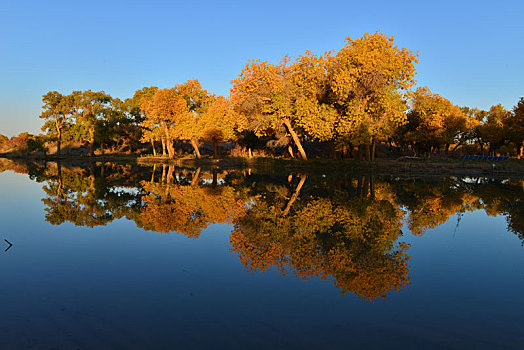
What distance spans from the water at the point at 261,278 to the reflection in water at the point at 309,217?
0.28 feet

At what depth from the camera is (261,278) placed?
28.9 feet

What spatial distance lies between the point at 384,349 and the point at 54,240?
1141 centimetres

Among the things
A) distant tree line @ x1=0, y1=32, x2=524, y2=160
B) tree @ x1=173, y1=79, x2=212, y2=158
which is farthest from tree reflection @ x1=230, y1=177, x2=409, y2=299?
tree @ x1=173, y1=79, x2=212, y2=158

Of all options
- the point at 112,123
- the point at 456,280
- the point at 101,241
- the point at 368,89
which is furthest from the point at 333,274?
the point at 112,123

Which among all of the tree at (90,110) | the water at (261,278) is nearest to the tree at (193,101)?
the tree at (90,110)

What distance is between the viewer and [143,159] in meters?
73.8

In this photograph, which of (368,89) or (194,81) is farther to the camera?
(194,81)

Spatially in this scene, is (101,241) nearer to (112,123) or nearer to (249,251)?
(249,251)

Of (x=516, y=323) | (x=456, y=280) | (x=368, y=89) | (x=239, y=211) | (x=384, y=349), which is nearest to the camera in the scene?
(x=384, y=349)

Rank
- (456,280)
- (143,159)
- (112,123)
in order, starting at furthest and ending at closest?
(112,123) < (143,159) < (456,280)

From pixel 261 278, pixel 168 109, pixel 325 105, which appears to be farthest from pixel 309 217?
pixel 168 109

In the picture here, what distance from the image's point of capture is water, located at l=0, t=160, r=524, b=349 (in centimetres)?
614

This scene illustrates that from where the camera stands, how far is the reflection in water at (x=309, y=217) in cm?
970

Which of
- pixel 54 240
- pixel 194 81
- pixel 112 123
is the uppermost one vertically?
pixel 194 81
